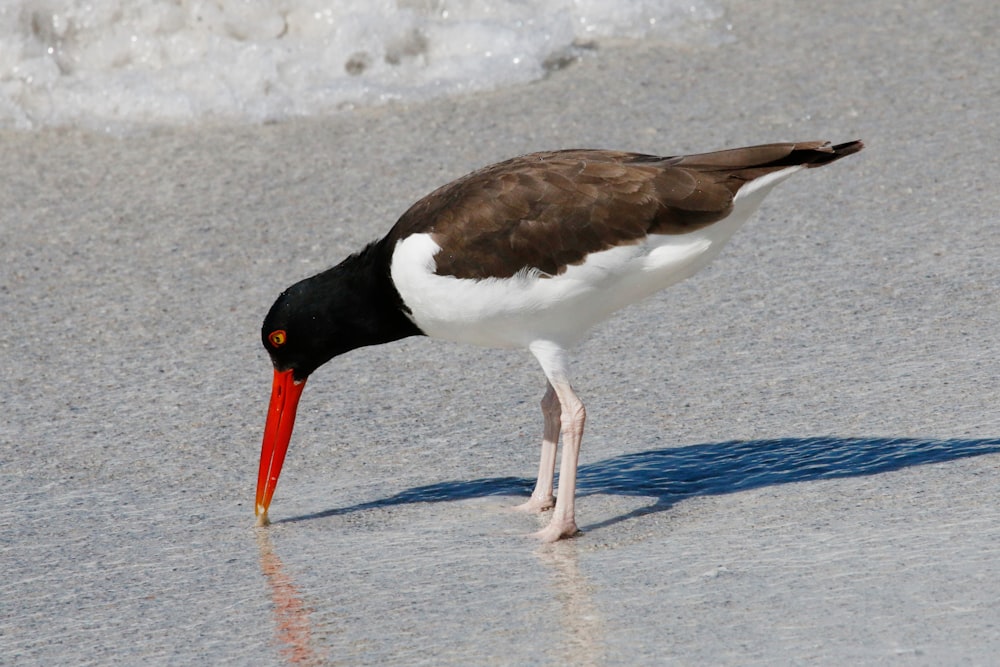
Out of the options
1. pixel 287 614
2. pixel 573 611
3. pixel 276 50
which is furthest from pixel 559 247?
pixel 276 50

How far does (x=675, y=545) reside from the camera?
445 centimetres

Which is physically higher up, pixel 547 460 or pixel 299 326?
pixel 299 326

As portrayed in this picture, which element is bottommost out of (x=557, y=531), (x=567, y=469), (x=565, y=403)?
(x=557, y=531)

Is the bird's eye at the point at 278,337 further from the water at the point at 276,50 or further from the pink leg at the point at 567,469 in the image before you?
the water at the point at 276,50

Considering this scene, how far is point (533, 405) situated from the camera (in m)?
5.73

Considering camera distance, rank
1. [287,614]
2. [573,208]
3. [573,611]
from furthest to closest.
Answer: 1. [573,208]
2. [287,614]
3. [573,611]

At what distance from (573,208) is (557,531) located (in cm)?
109

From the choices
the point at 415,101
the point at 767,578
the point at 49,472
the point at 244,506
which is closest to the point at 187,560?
the point at 244,506

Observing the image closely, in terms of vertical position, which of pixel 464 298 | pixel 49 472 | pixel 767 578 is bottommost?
pixel 49 472

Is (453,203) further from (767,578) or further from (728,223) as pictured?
(767,578)

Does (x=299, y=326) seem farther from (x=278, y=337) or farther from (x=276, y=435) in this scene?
(x=276, y=435)

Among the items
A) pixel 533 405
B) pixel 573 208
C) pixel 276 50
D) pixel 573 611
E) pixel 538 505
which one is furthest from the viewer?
pixel 276 50

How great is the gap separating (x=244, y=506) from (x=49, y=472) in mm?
813

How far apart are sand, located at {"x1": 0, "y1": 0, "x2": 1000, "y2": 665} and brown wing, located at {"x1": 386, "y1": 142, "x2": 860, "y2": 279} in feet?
3.03
